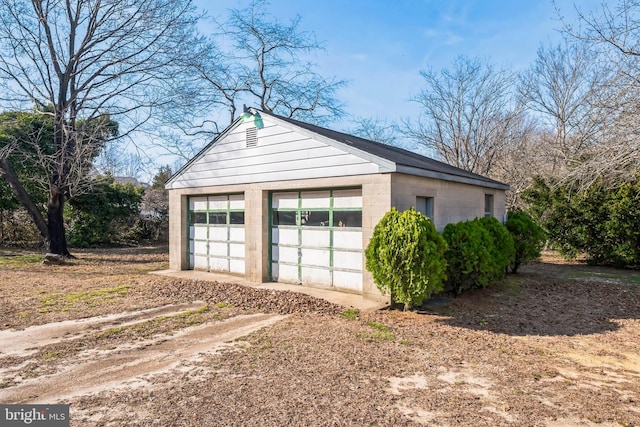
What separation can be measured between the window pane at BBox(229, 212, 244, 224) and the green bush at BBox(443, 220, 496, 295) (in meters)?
5.33

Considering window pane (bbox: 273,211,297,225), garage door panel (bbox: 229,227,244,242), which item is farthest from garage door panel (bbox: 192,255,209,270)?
window pane (bbox: 273,211,297,225)

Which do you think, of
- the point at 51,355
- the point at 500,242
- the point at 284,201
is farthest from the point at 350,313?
the point at 500,242

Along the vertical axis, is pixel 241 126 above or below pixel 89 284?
above

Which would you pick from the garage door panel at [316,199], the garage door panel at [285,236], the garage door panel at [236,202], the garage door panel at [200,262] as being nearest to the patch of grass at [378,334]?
the garage door panel at [316,199]

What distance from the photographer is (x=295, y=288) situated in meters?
8.70

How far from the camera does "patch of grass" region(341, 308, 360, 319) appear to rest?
6.34m

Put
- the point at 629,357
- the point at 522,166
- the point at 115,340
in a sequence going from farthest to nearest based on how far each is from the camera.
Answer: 1. the point at 522,166
2. the point at 115,340
3. the point at 629,357

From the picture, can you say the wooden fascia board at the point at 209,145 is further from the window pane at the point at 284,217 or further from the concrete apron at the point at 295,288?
the concrete apron at the point at 295,288

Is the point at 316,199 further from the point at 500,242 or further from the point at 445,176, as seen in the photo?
the point at 500,242

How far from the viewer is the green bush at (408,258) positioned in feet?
20.3

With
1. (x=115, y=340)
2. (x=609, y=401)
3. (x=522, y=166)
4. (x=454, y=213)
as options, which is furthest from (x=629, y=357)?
(x=522, y=166)

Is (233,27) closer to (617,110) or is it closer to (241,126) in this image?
(241,126)

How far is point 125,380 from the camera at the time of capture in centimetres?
393

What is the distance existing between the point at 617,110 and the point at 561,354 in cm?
521
